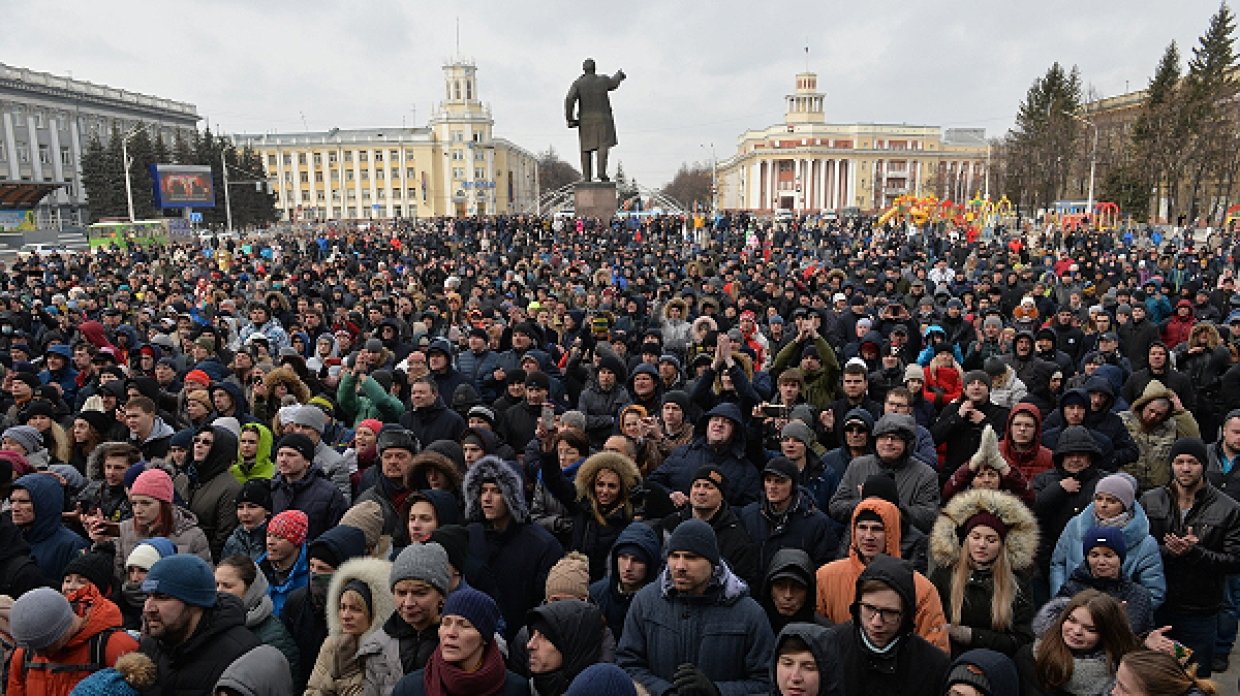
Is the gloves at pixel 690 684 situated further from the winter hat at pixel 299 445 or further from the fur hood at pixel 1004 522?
the winter hat at pixel 299 445

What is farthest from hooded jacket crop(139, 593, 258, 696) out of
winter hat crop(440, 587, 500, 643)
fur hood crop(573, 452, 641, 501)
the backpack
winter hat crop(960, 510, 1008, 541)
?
winter hat crop(960, 510, 1008, 541)

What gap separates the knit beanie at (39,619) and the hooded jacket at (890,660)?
9.22 feet

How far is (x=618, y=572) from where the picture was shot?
360 cm

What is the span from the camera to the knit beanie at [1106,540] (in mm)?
3545

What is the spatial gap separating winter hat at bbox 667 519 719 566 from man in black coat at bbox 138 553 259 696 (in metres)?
1.69

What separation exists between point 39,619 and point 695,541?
244 cm

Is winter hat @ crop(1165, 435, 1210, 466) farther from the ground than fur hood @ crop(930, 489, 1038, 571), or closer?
farther from the ground

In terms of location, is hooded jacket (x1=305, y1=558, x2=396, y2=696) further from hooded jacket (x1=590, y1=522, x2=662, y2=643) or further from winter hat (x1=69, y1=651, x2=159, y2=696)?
hooded jacket (x1=590, y1=522, x2=662, y2=643)

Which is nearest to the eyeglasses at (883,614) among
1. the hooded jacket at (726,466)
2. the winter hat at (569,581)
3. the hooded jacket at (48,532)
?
the winter hat at (569,581)

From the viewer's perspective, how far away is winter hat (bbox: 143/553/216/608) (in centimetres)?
298

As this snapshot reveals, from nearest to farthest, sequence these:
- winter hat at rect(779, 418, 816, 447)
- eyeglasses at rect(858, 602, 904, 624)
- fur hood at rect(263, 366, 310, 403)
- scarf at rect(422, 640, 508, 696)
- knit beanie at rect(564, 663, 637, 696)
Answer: knit beanie at rect(564, 663, 637, 696) < scarf at rect(422, 640, 508, 696) < eyeglasses at rect(858, 602, 904, 624) < winter hat at rect(779, 418, 816, 447) < fur hood at rect(263, 366, 310, 403)

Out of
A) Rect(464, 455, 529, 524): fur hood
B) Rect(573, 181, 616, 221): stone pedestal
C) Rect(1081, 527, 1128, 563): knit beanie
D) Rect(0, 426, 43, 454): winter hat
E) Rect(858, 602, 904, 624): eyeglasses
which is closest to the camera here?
Rect(858, 602, 904, 624): eyeglasses

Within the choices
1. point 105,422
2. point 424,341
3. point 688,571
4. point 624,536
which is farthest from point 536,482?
point 424,341

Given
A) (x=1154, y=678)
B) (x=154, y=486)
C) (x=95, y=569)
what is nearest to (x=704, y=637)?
(x=1154, y=678)
